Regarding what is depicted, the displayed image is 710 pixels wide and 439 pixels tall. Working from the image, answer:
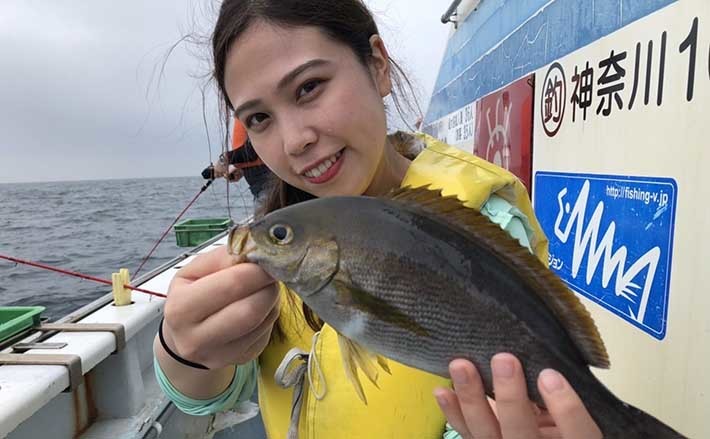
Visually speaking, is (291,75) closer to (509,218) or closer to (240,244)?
(240,244)

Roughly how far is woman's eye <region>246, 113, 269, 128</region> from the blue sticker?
4.82ft

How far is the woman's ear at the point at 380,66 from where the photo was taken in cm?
186

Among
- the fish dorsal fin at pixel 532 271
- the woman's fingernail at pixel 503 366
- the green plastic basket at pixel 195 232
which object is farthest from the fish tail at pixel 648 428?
the green plastic basket at pixel 195 232

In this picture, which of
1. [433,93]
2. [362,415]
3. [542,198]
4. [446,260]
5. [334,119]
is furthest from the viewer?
[433,93]

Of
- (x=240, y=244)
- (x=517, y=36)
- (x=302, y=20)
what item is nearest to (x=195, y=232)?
(x=517, y=36)

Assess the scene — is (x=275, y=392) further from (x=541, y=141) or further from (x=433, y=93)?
(x=433, y=93)

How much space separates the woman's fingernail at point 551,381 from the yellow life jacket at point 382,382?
625 mm

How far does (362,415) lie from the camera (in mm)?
1694

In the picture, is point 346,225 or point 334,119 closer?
point 346,225

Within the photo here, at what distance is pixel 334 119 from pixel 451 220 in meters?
0.55

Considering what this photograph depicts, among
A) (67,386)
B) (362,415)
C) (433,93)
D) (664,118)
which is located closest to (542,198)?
(664,118)

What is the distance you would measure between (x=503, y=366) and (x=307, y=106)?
0.95 metres

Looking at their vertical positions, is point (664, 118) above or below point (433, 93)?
below

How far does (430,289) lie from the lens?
115 cm
